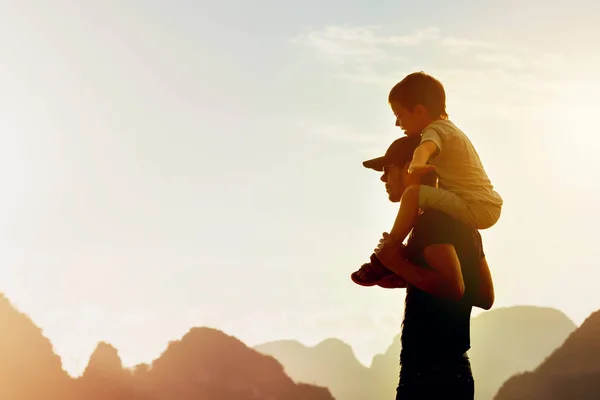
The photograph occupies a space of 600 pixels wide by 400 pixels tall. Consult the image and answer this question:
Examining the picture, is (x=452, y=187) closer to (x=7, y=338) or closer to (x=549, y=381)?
(x=549, y=381)

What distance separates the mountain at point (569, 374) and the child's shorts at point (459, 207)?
142823mm

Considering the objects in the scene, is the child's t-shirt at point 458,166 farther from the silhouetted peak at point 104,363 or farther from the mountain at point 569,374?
the silhouetted peak at point 104,363

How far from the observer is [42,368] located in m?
161

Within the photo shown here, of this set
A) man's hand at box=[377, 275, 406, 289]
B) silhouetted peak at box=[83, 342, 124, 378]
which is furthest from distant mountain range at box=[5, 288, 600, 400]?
man's hand at box=[377, 275, 406, 289]

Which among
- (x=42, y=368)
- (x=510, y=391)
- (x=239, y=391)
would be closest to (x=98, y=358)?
(x=42, y=368)

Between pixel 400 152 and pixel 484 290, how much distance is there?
1.13 metres

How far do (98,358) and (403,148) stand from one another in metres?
174

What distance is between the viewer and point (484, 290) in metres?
5.61

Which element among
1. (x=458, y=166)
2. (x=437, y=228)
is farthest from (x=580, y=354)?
(x=437, y=228)

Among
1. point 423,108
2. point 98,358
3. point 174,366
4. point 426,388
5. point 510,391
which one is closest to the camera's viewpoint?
point 426,388

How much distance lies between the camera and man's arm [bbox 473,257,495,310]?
5.59 meters

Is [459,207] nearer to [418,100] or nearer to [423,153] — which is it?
[423,153]

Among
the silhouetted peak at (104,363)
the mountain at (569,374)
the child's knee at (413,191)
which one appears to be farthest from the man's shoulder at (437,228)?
the silhouetted peak at (104,363)

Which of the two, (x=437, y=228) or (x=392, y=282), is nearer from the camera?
(x=437, y=228)
